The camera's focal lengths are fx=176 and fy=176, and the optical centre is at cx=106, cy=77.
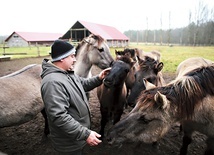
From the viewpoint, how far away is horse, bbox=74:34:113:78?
14.7ft

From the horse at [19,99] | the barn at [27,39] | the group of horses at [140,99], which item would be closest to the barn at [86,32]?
the barn at [27,39]

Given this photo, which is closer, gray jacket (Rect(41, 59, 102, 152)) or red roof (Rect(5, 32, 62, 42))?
gray jacket (Rect(41, 59, 102, 152))

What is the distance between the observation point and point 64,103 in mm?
2145

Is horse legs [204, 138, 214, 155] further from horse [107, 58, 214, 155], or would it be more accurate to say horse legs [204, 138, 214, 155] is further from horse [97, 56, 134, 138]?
horse [97, 56, 134, 138]

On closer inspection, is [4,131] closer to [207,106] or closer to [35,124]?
[35,124]

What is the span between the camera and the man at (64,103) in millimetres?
2064

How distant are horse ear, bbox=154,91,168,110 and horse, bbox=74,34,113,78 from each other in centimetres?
233

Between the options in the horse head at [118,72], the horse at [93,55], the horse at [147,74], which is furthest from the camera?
the horse at [93,55]

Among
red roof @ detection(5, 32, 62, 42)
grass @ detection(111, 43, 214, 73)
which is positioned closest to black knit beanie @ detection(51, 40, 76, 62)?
grass @ detection(111, 43, 214, 73)

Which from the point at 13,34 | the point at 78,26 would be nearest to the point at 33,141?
the point at 78,26

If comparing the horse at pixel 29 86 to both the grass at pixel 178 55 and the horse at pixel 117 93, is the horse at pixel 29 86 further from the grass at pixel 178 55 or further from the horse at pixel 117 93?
the grass at pixel 178 55

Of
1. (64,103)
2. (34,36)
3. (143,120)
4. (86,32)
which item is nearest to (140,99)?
(143,120)

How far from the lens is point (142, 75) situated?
436 centimetres

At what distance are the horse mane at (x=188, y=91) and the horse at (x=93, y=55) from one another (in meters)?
2.16
